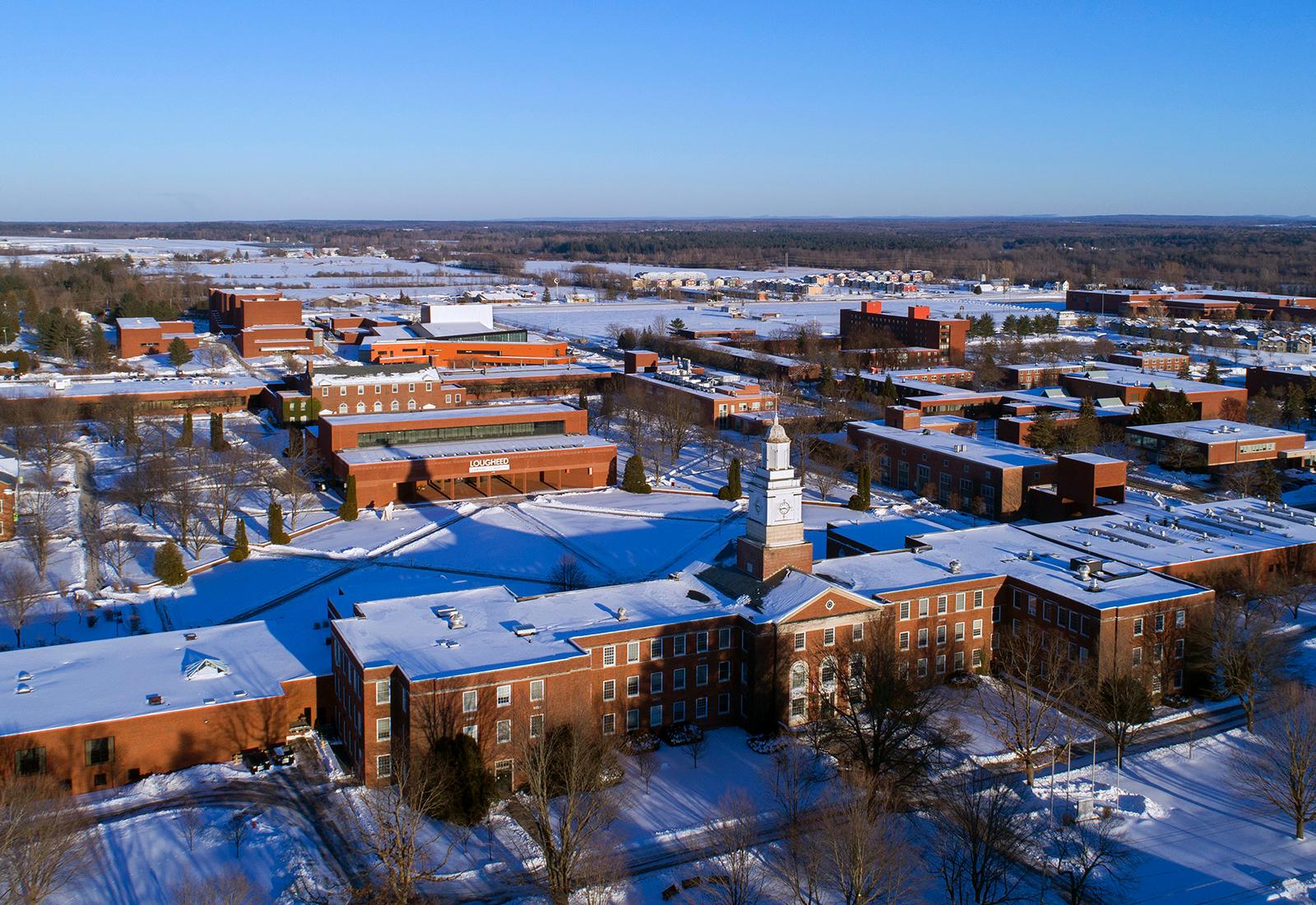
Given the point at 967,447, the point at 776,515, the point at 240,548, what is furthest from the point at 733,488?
the point at 776,515

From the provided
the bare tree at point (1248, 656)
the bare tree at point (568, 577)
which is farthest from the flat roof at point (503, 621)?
the bare tree at point (1248, 656)

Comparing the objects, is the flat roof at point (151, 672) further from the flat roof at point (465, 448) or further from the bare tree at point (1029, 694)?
the flat roof at point (465, 448)

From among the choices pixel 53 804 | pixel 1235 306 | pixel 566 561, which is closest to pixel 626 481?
pixel 566 561

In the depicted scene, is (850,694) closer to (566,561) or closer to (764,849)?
(764,849)

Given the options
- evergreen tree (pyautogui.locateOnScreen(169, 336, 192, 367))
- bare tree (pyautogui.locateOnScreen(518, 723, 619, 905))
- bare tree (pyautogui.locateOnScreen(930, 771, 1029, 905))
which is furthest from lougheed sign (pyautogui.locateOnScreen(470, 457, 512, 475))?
evergreen tree (pyautogui.locateOnScreen(169, 336, 192, 367))

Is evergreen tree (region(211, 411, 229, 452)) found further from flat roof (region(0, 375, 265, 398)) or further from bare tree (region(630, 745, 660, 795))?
bare tree (region(630, 745, 660, 795))
